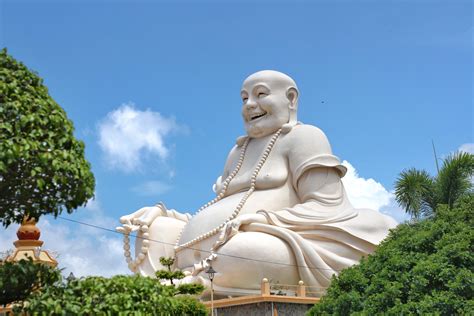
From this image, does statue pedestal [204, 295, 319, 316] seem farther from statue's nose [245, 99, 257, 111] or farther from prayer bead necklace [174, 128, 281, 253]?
statue's nose [245, 99, 257, 111]

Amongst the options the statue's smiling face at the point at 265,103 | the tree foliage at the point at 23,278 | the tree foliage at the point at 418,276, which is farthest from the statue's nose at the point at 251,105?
the tree foliage at the point at 23,278

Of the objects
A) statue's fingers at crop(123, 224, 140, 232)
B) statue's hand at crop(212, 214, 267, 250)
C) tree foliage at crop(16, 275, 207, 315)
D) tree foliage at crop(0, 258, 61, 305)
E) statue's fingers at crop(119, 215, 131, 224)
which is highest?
statue's fingers at crop(119, 215, 131, 224)

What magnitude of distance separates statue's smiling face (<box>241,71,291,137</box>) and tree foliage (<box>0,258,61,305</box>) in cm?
898

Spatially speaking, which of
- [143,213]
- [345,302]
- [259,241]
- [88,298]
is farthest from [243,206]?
[88,298]

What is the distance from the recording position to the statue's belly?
14977mm

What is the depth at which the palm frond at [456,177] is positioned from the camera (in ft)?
58.7

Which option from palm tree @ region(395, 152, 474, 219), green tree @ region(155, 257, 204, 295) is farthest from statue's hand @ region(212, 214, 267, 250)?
palm tree @ region(395, 152, 474, 219)

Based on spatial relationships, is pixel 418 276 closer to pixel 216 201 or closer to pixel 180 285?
pixel 180 285

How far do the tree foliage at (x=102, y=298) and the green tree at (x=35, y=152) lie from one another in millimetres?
733

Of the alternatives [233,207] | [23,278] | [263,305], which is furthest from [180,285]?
[23,278]

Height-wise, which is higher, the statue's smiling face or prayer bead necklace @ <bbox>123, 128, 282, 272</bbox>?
the statue's smiling face

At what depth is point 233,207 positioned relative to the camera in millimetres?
15031

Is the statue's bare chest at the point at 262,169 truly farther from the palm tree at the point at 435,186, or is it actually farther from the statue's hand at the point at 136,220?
the palm tree at the point at 435,186

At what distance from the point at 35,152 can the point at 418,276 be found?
5.36 m
